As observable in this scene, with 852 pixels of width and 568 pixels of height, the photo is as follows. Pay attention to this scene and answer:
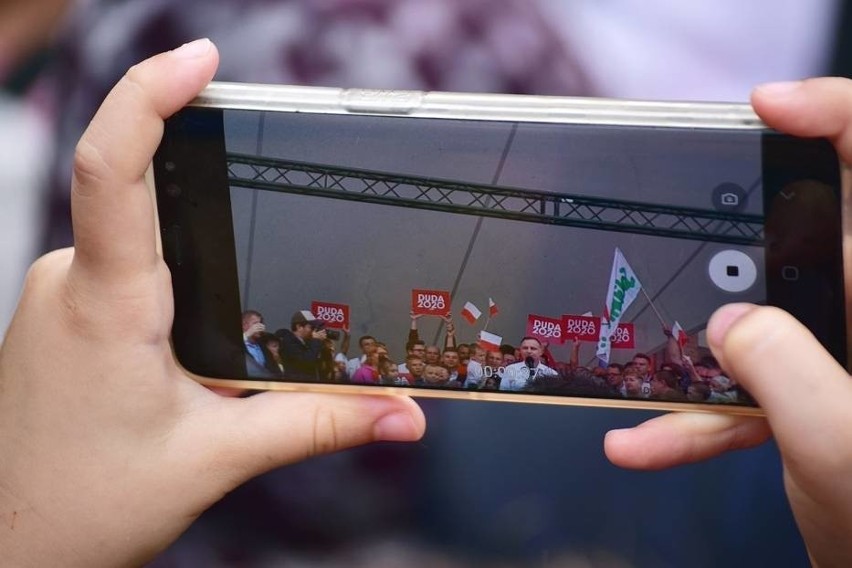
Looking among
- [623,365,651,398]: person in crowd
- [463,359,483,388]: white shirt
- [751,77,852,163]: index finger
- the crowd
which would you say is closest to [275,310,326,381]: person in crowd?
the crowd

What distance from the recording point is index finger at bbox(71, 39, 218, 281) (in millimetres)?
402

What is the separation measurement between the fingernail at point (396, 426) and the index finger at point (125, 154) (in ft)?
0.61

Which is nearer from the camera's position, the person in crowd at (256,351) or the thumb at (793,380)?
the thumb at (793,380)

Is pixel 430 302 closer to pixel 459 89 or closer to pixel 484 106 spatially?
pixel 484 106

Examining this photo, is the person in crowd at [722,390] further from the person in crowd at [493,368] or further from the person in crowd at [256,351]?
the person in crowd at [256,351]

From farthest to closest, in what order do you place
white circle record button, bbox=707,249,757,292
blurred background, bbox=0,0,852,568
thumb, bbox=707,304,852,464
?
blurred background, bbox=0,0,852,568
white circle record button, bbox=707,249,757,292
thumb, bbox=707,304,852,464

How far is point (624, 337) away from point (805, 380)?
0.13 m

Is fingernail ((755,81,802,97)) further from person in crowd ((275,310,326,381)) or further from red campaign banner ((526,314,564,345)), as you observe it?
person in crowd ((275,310,326,381))

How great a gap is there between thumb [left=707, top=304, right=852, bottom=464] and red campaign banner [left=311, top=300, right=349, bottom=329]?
0.24 meters

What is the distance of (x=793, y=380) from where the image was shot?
333 mm

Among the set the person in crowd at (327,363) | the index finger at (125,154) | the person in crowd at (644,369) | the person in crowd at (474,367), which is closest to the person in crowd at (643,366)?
the person in crowd at (644,369)

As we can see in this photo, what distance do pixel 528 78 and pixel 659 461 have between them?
391 mm

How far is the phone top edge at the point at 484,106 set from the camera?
41 centimetres

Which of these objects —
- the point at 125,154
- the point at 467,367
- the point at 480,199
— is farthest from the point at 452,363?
A: the point at 125,154
